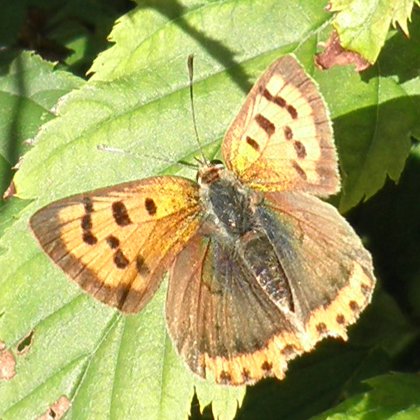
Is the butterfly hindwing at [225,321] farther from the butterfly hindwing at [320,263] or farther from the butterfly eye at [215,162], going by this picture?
the butterfly eye at [215,162]

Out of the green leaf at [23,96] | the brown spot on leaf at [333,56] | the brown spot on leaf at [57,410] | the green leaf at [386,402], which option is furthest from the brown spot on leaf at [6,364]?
the brown spot on leaf at [333,56]

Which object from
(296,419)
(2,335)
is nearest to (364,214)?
(296,419)

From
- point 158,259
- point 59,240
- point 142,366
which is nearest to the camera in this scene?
point 59,240

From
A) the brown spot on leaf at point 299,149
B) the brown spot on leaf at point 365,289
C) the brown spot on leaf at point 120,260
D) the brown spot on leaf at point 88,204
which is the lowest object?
the brown spot on leaf at point 365,289

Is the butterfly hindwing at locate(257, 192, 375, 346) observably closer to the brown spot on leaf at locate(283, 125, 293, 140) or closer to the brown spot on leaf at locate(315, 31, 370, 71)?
the brown spot on leaf at locate(283, 125, 293, 140)

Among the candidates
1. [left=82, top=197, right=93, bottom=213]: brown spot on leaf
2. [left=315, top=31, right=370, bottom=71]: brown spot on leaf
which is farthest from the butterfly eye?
[left=82, top=197, right=93, bottom=213]: brown spot on leaf

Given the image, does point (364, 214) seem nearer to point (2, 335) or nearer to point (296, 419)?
point (296, 419)

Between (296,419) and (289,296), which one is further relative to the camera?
(296,419)
